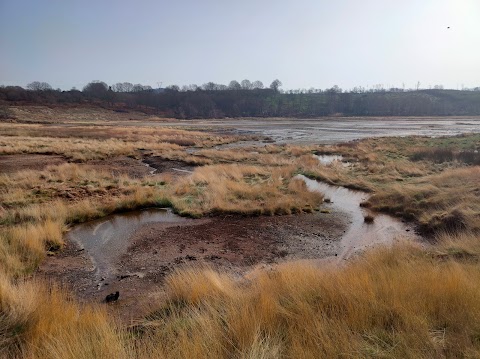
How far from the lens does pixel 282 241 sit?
11031 millimetres

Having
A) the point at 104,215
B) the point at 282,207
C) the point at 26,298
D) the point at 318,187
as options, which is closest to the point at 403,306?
the point at 26,298

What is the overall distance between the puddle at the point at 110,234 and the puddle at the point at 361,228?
21.1ft

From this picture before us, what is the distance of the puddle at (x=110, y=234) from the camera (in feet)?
29.8

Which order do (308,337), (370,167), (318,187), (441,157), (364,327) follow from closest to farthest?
(308,337)
(364,327)
(318,187)
(370,167)
(441,157)

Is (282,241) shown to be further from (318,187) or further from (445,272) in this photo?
(318,187)

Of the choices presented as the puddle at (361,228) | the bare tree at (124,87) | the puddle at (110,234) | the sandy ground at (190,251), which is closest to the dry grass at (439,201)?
the puddle at (361,228)

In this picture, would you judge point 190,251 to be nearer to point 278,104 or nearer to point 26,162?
point 26,162

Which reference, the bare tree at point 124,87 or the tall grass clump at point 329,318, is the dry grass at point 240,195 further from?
the bare tree at point 124,87

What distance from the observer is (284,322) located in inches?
166

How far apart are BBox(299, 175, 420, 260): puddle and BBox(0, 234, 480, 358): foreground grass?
16.6ft

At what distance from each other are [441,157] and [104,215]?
2781 centimetres

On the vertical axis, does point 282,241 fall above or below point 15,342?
below

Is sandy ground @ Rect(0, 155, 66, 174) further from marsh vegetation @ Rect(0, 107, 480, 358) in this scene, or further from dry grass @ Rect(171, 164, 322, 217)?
dry grass @ Rect(171, 164, 322, 217)

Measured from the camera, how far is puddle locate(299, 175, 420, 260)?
429 inches
